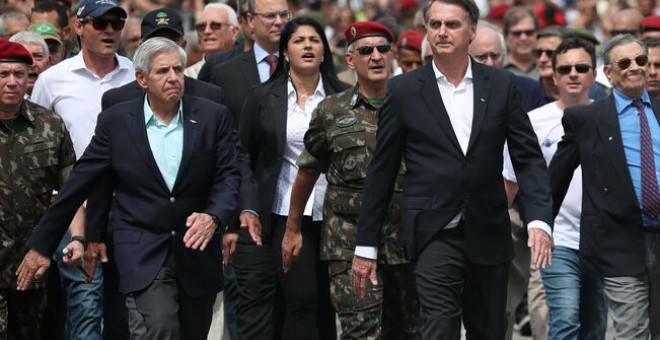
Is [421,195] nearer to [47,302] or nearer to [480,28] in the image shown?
[47,302]

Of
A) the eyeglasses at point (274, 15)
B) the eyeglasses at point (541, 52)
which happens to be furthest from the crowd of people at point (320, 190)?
the eyeglasses at point (541, 52)

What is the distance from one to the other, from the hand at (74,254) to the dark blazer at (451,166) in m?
1.73

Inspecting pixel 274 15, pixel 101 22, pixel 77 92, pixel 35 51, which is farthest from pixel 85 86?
pixel 274 15

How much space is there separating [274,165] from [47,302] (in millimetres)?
1754

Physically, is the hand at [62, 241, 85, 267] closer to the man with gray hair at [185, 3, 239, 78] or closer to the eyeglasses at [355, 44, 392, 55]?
the eyeglasses at [355, 44, 392, 55]

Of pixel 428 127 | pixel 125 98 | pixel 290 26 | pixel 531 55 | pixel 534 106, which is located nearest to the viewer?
pixel 428 127

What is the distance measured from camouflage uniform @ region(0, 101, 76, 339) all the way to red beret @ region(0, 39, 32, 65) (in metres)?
0.28

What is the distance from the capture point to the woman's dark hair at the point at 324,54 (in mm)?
10531

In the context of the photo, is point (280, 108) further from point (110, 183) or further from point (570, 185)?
point (570, 185)

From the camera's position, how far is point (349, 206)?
9.59 metres

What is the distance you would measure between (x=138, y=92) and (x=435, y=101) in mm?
2269

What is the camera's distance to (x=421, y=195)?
8.52 metres

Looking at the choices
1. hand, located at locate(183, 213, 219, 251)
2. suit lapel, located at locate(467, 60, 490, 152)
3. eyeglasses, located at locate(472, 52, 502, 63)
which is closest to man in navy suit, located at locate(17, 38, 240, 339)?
hand, located at locate(183, 213, 219, 251)

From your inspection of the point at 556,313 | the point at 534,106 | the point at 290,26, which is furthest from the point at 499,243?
the point at 534,106
